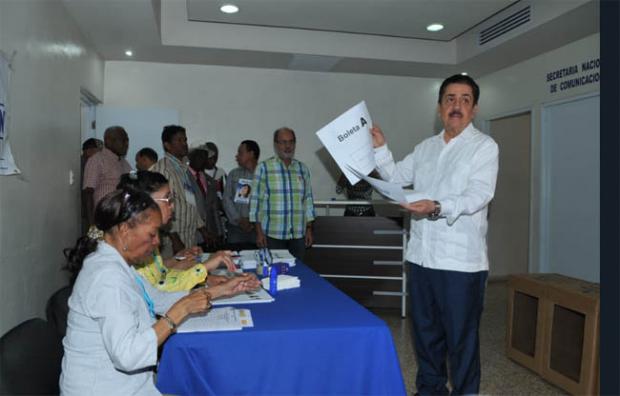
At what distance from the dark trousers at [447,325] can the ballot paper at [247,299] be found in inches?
33.1

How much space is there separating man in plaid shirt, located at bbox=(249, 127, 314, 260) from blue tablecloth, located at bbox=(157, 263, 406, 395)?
2582mm

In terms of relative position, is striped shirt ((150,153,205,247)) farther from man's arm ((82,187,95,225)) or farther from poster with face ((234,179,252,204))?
poster with face ((234,179,252,204))

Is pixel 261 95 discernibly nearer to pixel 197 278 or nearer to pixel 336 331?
pixel 197 278

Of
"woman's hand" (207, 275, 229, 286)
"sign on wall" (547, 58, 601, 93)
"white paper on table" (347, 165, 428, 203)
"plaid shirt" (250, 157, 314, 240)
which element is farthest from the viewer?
"sign on wall" (547, 58, 601, 93)

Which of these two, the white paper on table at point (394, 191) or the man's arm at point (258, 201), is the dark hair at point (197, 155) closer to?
the man's arm at point (258, 201)

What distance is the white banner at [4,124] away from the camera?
2412 mm

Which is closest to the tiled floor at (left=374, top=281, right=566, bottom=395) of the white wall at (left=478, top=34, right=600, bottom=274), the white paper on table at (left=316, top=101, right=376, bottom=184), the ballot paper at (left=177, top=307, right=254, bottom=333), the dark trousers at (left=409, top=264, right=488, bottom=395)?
the dark trousers at (left=409, top=264, right=488, bottom=395)

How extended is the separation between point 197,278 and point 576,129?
13.6ft

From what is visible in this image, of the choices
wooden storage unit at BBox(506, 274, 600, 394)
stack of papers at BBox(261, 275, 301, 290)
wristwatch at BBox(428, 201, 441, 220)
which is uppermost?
wristwatch at BBox(428, 201, 441, 220)

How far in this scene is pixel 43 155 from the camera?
3.22 meters

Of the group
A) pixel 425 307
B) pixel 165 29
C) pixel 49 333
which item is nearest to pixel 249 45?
pixel 165 29

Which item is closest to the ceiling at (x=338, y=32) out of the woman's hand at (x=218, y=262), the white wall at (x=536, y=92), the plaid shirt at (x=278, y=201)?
the white wall at (x=536, y=92)

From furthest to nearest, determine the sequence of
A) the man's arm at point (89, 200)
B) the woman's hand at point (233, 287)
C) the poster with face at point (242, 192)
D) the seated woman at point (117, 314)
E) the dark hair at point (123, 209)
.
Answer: the poster with face at point (242, 192) < the man's arm at point (89, 200) < the woman's hand at point (233, 287) < the dark hair at point (123, 209) < the seated woman at point (117, 314)

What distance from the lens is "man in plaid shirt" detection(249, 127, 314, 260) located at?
4195 mm
